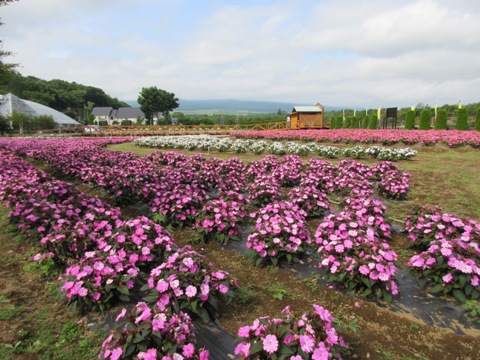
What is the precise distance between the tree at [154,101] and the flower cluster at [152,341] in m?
68.5

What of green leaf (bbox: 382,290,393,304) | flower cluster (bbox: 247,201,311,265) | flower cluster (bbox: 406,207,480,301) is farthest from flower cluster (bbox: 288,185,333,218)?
green leaf (bbox: 382,290,393,304)

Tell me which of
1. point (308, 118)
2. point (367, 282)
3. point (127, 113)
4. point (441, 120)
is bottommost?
point (367, 282)

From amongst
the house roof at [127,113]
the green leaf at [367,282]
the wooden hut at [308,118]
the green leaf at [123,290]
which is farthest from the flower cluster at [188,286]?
the house roof at [127,113]

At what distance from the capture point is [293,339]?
1874 mm

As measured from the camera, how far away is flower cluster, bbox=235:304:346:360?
1812mm

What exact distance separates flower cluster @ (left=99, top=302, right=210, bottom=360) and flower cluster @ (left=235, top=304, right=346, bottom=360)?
1.03 feet

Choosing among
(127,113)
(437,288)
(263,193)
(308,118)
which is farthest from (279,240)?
(127,113)

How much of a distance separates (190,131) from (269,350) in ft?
101

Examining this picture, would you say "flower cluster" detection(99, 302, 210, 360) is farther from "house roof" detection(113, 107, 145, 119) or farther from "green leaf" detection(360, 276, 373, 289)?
"house roof" detection(113, 107, 145, 119)

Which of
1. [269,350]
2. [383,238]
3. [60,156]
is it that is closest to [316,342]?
[269,350]

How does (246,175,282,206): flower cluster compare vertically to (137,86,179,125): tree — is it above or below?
below

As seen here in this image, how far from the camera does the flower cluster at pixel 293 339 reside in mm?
1812

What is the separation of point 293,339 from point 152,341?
0.94m

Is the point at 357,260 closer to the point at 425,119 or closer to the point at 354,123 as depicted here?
the point at 425,119
